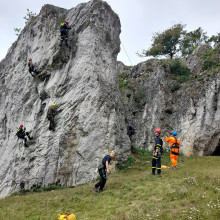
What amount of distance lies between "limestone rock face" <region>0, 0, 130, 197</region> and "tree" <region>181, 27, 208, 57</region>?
2073 centimetres

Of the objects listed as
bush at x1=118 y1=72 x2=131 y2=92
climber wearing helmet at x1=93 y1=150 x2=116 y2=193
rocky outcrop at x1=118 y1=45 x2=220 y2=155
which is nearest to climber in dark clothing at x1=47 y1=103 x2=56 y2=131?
climber wearing helmet at x1=93 y1=150 x2=116 y2=193

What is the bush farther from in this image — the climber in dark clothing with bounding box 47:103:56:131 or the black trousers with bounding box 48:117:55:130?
the black trousers with bounding box 48:117:55:130

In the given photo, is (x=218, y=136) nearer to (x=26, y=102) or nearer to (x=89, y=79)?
(x=89, y=79)

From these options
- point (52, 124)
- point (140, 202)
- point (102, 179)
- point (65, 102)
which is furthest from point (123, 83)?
point (140, 202)

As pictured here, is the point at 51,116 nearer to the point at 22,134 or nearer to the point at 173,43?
the point at 22,134

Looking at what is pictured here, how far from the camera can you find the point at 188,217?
24.6ft

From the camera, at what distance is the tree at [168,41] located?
4478 cm

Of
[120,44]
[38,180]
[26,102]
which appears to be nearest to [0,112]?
[26,102]

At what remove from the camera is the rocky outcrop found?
75.6 feet

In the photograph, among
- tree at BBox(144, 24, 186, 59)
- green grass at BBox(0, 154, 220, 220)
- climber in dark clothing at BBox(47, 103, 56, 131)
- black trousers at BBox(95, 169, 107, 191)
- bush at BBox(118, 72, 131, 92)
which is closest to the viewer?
green grass at BBox(0, 154, 220, 220)

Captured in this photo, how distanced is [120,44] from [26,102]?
45.3ft

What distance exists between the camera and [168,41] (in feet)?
149

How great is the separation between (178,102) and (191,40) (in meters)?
24.5

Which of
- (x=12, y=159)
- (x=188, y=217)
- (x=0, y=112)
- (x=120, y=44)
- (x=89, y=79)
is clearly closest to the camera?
(x=188, y=217)
